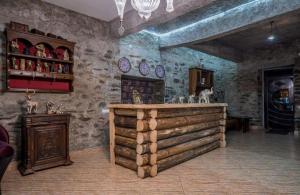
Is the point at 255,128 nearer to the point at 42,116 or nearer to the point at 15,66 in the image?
the point at 42,116

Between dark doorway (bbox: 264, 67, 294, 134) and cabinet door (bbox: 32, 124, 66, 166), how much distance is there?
7.58 m

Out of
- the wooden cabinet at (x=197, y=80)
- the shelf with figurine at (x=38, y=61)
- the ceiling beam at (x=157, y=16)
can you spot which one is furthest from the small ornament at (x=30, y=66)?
the wooden cabinet at (x=197, y=80)

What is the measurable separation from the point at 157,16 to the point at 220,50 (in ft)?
13.5

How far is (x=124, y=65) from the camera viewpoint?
17.1 feet

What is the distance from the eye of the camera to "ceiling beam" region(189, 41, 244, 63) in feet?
21.5

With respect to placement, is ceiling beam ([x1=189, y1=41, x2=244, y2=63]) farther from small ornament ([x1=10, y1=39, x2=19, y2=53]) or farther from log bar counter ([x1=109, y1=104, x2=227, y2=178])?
small ornament ([x1=10, y1=39, x2=19, y2=53])

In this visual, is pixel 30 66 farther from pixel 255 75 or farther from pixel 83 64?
pixel 255 75

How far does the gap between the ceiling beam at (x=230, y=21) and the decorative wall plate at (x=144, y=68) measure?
861 millimetres

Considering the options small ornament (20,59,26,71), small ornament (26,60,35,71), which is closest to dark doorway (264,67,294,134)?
small ornament (26,60,35,71)

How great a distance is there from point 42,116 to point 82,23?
2231mm

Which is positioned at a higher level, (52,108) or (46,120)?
(52,108)

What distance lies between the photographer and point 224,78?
29.2 feet

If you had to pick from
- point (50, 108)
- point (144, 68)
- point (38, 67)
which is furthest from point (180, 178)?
point (144, 68)

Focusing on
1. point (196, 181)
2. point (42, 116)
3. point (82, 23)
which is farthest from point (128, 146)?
point (82, 23)
